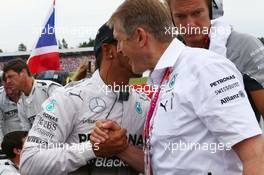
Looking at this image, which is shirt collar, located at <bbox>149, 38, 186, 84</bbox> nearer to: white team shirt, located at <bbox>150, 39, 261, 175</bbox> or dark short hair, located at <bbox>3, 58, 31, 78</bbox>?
white team shirt, located at <bbox>150, 39, 261, 175</bbox>

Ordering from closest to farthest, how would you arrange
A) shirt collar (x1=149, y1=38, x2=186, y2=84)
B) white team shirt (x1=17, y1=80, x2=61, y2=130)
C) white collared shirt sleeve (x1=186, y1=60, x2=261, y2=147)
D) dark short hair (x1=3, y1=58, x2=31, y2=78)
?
white collared shirt sleeve (x1=186, y1=60, x2=261, y2=147), shirt collar (x1=149, y1=38, x2=186, y2=84), white team shirt (x1=17, y1=80, x2=61, y2=130), dark short hair (x1=3, y1=58, x2=31, y2=78)

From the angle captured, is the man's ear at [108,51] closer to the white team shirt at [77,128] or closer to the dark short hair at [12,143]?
the white team shirt at [77,128]

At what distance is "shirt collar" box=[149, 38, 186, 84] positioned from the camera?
5.57 ft

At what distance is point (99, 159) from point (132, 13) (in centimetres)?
74

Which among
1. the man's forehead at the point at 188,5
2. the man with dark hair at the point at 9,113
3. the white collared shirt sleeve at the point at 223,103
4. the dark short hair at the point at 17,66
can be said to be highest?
the man's forehead at the point at 188,5

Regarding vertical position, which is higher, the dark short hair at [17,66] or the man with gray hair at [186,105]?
the man with gray hair at [186,105]

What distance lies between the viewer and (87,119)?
2178 mm

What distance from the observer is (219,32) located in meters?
2.34

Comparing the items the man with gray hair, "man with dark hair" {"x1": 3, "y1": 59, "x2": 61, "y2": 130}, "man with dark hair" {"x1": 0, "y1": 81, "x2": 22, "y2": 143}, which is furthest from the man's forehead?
"man with dark hair" {"x1": 0, "y1": 81, "x2": 22, "y2": 143}

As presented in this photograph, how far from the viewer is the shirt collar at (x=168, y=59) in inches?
66.9

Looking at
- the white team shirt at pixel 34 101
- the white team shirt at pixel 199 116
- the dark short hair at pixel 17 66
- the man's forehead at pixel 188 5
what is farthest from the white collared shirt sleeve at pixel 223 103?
the dark short hair at pixel 17 66

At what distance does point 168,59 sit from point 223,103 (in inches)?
12.0

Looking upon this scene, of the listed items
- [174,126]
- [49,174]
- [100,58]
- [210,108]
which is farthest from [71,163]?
[210,108]

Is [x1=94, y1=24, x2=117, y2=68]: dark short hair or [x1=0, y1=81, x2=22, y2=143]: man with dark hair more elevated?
[x1=94, y1=24, x2=117, y2=68]: dark short hair
